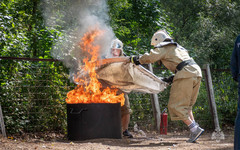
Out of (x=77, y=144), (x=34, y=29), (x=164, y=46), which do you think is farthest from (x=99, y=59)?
(x=34, y=29)

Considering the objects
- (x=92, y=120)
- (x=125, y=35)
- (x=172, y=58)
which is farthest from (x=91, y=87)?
(x=125, y=35)

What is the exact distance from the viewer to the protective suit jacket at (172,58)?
18.8 ft

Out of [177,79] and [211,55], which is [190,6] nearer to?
[211,55]

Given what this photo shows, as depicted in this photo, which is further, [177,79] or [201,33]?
[201,33]

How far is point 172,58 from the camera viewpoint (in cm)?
583

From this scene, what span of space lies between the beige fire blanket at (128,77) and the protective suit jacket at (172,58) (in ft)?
1.22

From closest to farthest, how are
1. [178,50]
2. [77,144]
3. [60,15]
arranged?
[77,144] < [178,50] < [60,15]

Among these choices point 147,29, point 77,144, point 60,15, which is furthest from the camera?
point 147,29

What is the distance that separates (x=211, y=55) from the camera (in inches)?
758

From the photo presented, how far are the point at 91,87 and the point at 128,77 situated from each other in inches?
30.3

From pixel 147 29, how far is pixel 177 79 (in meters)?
7.40

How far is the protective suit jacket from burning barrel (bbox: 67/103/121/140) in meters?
1.04

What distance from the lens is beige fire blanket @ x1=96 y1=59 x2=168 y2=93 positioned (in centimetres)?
598

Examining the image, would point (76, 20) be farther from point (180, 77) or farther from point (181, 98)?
point (181, 98)
